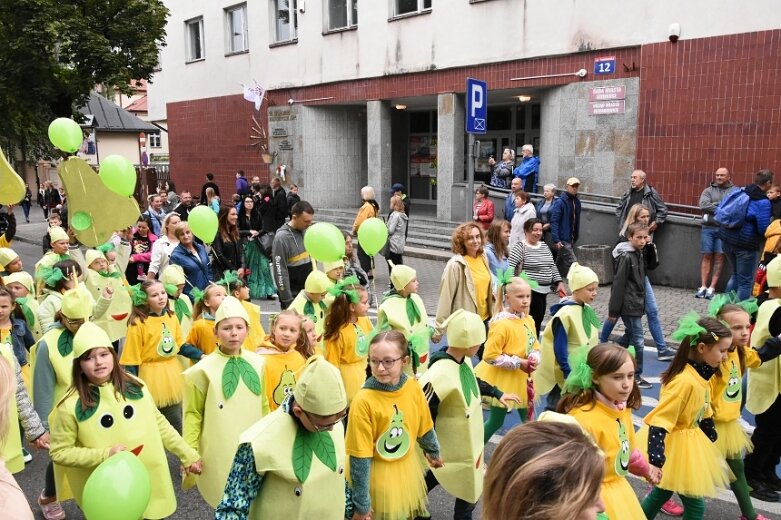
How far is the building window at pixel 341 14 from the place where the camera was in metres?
18.7

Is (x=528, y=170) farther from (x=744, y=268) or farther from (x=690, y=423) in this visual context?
(x=690, y=423)

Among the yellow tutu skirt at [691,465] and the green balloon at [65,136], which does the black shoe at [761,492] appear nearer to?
the yellow tutu skirt at [691,465]

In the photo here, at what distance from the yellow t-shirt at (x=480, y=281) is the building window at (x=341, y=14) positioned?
45.1 ft

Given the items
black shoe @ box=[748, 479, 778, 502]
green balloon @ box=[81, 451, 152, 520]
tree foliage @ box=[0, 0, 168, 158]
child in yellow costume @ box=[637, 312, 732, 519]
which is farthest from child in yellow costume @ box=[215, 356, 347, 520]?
tree foliage @ box=[0, 0, 168, 158]

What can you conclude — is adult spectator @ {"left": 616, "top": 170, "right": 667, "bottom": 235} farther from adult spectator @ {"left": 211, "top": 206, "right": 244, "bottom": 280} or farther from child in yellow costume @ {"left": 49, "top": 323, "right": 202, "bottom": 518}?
child in yellow costume @ {"left": 49, "top": 323, "right": 202, "bottom": 518}

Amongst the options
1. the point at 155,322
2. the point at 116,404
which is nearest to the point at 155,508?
the point at 116,404

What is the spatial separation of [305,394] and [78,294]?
2448 millimetres

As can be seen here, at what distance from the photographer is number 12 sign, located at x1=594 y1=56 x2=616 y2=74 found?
13.1 metres

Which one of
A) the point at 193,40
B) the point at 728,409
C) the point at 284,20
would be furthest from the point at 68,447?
the point at 193,40

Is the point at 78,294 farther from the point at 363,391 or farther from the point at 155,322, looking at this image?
the point at 363,391

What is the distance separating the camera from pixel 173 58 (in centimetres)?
2548

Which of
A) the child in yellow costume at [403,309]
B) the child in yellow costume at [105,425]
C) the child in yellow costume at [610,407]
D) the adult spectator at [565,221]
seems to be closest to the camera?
the child in yellow costume at [610,407]

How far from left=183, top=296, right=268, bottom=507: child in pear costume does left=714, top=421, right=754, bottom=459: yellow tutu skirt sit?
2.87 m

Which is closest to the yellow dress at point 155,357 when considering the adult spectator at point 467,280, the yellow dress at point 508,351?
the yellow dress at point 508,351
